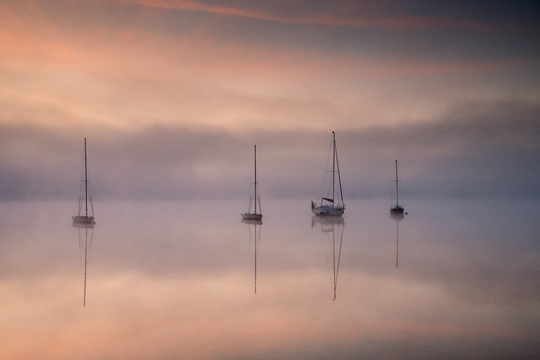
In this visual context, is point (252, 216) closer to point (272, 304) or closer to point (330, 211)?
point (330, 211)

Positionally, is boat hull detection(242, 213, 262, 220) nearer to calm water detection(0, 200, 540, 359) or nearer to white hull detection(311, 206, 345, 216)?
white hull detection(311, 206, 345, 216)

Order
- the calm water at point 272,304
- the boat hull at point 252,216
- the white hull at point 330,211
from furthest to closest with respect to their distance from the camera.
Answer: the white hull at point 330,211, the boat hull at point 252,216, the calm water at point 272,304

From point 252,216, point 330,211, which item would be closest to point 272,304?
point 252,216

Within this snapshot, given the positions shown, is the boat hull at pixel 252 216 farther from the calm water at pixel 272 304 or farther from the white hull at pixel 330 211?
the calm water at pixel 272 304

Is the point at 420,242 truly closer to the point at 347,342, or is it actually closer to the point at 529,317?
the point at 529,317

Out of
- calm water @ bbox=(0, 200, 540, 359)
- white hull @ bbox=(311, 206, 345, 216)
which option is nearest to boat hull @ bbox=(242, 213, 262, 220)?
white hull @ bbox=(311, 206, 345, 216)

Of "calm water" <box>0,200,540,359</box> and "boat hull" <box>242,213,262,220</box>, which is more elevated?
"boat hull" <box>242,213,262,220</box>

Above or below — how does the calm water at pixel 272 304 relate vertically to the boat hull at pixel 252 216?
below

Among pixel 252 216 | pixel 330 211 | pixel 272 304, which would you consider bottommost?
pixel 272 304

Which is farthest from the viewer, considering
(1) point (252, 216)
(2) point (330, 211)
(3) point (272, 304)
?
(2) point (330, 211)

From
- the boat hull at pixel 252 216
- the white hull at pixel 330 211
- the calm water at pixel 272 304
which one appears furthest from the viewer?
the white hull at pixel 330 211

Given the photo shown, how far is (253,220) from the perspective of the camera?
57.2 m

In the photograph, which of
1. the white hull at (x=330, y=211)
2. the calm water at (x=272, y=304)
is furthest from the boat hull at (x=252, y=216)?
the calm water at (x=272, y=304)

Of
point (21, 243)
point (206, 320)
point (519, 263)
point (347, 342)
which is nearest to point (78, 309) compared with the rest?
point (206, 320)
